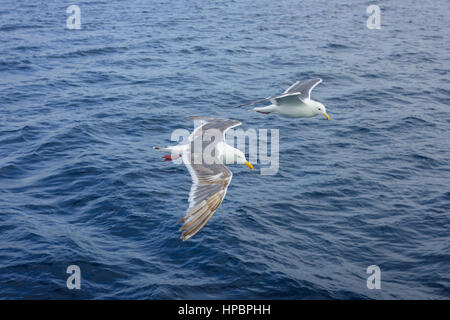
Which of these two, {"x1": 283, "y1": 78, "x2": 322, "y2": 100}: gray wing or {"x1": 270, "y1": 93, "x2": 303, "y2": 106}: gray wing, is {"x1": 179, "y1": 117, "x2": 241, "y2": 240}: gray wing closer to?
{"x1": 270, "y1": 93, "x2": 303, "y2": 106}: gray wing

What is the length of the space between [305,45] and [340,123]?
34.0 ft

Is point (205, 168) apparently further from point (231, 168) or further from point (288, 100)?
point (231, 168)

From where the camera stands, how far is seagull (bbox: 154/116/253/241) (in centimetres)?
849

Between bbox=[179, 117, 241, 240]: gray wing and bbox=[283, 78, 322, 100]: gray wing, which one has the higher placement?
bbox=[283, 78, 322, 100]: gray wing

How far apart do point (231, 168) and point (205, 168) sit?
201 inches

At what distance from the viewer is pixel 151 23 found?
102ft

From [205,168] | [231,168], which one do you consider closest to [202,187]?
[205,168]

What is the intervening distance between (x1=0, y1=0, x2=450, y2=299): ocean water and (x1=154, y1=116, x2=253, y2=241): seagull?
1.85 meters

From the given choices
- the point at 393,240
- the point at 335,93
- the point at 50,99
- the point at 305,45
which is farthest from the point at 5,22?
the point at 393,240

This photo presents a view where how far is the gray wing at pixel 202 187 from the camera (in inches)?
328

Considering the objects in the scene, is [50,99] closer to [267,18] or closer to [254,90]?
[254,90]

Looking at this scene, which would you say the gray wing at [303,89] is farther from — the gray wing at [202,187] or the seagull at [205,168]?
the gray wing at [202,187]

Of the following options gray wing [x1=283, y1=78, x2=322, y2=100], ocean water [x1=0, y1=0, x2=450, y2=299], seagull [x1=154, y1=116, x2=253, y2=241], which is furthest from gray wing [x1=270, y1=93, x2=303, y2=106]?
ocean water [x1=0, y1=0, x2=450, y2=299]

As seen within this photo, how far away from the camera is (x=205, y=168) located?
997cm
